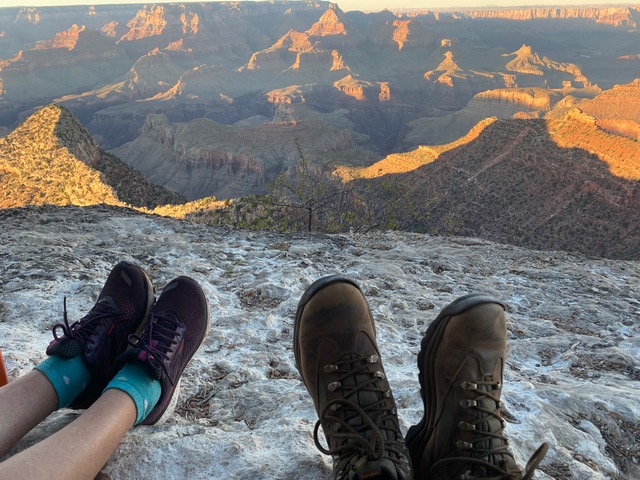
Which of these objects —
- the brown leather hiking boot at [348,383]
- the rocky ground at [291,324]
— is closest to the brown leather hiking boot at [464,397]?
the brown leather hiking boot at [348,383]

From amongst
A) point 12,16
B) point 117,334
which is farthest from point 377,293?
point 12,16

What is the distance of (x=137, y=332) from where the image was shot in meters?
2.40

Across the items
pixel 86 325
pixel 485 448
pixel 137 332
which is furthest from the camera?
pixel 137 332

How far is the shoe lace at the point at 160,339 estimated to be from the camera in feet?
6.49

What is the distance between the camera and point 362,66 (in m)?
113

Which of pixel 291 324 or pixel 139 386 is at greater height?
pixel 139 386

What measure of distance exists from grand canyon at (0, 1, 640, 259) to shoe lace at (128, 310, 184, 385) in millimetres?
13701

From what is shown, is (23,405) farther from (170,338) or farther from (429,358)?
(429,358)

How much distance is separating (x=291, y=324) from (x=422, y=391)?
1495mm

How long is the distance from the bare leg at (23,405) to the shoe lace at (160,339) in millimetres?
356

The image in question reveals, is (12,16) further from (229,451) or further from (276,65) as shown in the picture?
(229,451)

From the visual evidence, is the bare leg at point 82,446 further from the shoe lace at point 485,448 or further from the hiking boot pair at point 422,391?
the shoe lace at point 485,448

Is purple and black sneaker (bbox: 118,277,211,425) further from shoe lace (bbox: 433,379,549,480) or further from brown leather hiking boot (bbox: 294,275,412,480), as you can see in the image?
shoe lace (bbox: 433,379,549,480)

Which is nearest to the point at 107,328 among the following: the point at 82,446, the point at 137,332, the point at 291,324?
the point at 137,332
